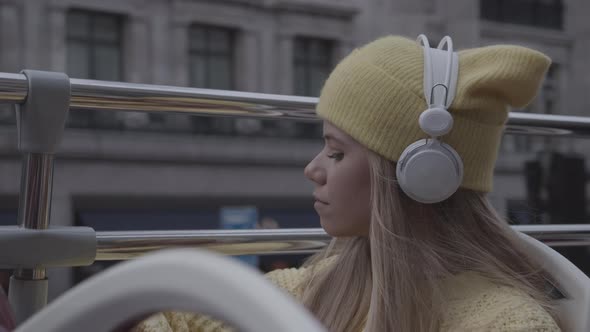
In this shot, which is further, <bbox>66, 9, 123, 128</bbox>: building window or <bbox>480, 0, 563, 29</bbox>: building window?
<bbox>480, 0, 563, 29</bbox>: building window

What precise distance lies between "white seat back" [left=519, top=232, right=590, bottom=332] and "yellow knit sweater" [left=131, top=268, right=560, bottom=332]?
2.1 inches

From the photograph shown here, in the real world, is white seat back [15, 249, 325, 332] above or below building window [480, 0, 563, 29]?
below

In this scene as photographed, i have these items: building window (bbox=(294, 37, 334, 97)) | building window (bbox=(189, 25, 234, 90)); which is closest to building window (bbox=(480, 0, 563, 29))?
building window (bbox=(294, 37, 334, 97))

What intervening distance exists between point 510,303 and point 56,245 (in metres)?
0.65

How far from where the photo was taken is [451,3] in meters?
17.3

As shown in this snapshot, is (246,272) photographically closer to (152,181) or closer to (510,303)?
(510,303)

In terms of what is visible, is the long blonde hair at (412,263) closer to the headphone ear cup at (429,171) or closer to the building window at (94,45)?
the headphone ear cup at (429,171)

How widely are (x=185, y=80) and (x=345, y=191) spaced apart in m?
13.7

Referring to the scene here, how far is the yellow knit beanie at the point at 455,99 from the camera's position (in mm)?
1330

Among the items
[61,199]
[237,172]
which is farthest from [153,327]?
[237,172]

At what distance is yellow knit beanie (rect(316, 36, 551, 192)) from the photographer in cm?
133

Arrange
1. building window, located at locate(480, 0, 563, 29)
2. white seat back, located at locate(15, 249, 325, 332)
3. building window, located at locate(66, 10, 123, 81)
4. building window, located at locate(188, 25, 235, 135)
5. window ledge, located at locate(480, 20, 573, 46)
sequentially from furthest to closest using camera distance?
1. building window, located at locate(480, 0, 563, 29)
2. window ledge, located at locate(480, 20, 573, 46)
3. building window, located at locate(188, 25, 235, 135)
4. building window, located at locate(66, 10, 123, 81)
5. white seat back, located at locate(15, 249, 325, 332)

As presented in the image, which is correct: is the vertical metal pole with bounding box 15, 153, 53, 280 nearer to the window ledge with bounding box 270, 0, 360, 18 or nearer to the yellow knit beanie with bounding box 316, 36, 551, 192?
the yellow knit beanie with bounding box 316, 36, 551, 192

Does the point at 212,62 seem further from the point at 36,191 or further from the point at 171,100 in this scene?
the point at 36,191
